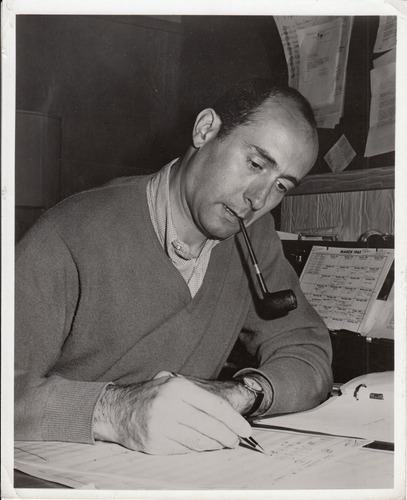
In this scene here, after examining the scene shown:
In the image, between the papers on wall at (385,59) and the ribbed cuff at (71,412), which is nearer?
the ribbed cuff at (71,412)

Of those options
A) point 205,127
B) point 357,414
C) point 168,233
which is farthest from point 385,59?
point 357,414

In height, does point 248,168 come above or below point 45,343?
above

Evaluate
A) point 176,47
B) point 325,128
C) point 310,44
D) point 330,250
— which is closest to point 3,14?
point 176,47

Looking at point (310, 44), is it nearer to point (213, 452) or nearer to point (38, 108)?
point (38, 108)

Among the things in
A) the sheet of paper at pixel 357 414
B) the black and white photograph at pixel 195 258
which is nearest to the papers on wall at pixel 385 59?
the black and white photograph at pixel 195 258

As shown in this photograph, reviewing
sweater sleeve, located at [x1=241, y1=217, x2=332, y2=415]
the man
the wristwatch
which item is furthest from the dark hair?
the wristwatch

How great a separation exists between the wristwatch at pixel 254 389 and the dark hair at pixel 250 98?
0.39 m

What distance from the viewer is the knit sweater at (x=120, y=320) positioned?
80cm

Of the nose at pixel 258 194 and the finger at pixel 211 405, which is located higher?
the nose at pixel 258 194

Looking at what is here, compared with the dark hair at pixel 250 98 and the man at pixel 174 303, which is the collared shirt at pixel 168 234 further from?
the dark hair at pixel 250 98

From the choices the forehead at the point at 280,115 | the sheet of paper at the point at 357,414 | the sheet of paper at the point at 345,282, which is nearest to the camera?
the sheet of paper at the point at 357,414

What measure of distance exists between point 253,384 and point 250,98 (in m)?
0.44

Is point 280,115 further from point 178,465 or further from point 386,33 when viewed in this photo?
point 178,465

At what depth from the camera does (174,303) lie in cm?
94
